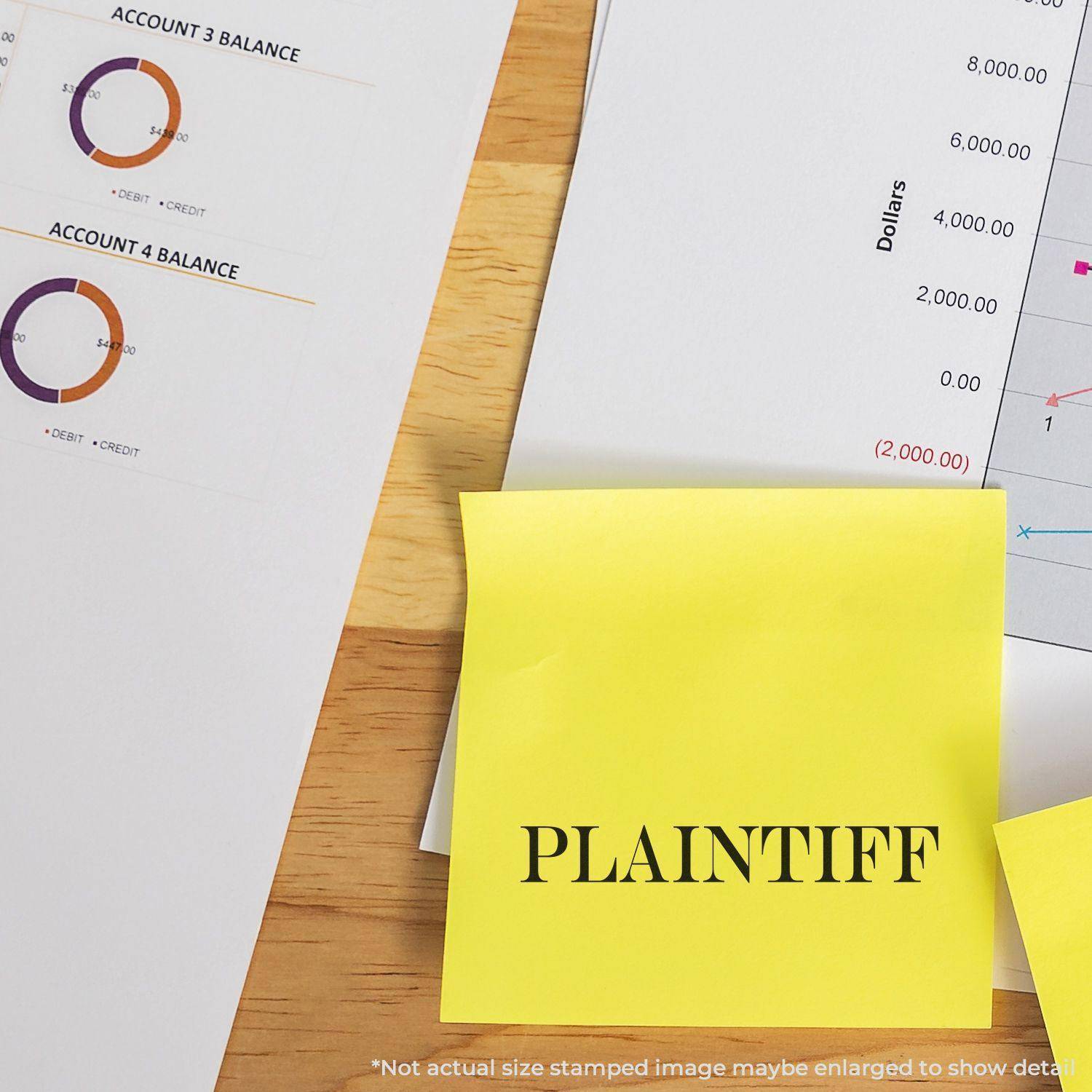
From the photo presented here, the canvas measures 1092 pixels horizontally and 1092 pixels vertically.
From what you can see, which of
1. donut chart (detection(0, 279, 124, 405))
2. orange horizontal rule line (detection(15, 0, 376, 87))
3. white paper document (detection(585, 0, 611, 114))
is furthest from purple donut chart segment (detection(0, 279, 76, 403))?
A: white paper document (detection(585, 0, 611, 114))

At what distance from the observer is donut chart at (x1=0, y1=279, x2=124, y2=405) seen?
0.39m

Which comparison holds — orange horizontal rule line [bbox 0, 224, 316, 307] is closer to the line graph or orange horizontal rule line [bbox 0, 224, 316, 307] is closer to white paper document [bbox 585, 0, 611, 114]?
white paper document [bbox 585, 0, 611, 114]

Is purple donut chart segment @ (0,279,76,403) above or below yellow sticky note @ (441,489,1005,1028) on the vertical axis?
above

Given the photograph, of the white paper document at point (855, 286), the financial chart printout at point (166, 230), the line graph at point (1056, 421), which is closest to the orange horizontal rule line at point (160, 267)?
the financial chart printout at point (166, 230)

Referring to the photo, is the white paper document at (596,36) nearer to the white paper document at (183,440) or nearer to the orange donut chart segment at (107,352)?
the white paper document at (183,440)

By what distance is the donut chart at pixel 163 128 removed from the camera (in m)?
0.39

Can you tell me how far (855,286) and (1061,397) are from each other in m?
0.09

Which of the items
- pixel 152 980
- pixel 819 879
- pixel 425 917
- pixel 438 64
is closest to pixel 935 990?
pixel 819 879

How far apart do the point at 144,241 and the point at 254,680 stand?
0.18 metres

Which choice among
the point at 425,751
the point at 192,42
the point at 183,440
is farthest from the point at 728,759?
the point at 192,42

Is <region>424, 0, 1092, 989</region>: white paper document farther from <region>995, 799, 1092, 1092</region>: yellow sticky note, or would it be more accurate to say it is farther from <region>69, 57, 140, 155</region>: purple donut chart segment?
<region>69, 57, 140, 155</region>: purple donut chart segment

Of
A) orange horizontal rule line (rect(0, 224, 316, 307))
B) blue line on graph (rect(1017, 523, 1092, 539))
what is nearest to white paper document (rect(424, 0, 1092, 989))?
blue line on graph (rect(1017, 523, 1092, 539))

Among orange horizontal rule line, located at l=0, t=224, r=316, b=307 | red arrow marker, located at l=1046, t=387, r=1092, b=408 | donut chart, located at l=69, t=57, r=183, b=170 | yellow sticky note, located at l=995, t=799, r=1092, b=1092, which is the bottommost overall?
yellow sticky note, located at l=995, t=799, r=1092, b=1092

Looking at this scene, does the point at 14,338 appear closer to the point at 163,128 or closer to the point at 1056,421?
the point at 163,128
